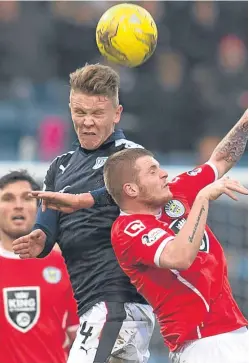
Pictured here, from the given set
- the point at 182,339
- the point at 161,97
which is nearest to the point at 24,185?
the point at 182,339

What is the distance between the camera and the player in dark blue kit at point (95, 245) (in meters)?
4.48

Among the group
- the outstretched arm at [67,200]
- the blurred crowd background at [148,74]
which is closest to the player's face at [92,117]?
the outstretched arm at [67,200]

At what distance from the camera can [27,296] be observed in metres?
5.95

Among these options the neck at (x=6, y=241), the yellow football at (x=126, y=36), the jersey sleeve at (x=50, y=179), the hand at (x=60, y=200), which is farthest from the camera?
the neck at (x=6, y=241)

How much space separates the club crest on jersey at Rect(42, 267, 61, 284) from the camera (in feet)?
19.8

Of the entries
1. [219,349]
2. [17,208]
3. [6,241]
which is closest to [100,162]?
[219,349]

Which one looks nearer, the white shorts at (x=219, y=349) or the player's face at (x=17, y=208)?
the white shorts at (x=219, y=349)

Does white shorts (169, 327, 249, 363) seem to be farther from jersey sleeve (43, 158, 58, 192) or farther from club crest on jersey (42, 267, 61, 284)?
club crest on jersey (42, 267, 61, 284)

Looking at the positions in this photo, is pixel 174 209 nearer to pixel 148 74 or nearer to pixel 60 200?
pixel 60 200

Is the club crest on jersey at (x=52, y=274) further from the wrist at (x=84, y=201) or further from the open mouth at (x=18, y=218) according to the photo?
the wrist at (x=84, y=201)

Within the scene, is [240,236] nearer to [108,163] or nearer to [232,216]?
[232,216]

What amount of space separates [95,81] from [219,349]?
139cm

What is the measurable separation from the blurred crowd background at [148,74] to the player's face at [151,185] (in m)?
6.05

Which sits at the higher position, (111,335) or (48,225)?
(48,225)
